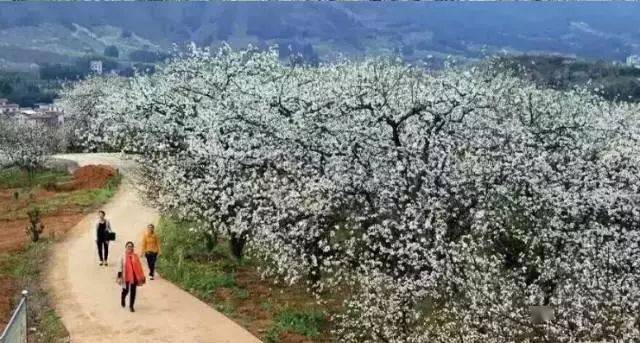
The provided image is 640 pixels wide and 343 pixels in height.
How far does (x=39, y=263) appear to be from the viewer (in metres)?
23.8

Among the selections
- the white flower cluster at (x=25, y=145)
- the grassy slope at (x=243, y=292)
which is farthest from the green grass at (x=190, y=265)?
the white flower cluster at (x=25, y=145)

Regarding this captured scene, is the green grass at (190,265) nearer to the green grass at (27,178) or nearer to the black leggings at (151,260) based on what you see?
the black leggings at (151,260)

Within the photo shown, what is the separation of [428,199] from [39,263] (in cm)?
1244

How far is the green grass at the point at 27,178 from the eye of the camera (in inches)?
1781

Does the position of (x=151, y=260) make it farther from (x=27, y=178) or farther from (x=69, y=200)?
(x=27, y=178)

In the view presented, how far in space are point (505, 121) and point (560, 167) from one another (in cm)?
247

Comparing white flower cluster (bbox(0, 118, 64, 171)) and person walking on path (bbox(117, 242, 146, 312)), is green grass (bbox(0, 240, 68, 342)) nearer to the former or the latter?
person walking on path (bbox(117, 242, 146, 312))

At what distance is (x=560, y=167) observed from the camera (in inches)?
688

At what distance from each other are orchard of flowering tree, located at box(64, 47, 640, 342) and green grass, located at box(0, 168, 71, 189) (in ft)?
83.3

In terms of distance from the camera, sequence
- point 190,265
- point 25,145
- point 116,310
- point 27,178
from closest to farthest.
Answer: point 116,310
point 190,265
point 27,178
point 25,145

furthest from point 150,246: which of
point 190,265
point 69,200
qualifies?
point 69,200

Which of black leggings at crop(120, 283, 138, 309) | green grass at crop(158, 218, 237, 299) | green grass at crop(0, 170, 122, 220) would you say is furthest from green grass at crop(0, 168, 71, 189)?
black leggings at crop(120, 283, 138, 309)

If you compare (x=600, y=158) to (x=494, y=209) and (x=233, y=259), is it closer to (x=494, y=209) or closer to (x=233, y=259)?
(x=494, y=209)

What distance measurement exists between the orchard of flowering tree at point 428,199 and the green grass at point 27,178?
2538 centimetres
